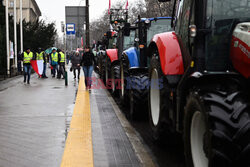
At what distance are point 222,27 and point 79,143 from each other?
9.90 feet

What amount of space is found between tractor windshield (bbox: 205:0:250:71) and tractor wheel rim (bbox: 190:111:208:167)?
0.63m

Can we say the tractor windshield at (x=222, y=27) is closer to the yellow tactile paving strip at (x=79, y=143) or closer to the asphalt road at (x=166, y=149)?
the asphalt road at (x=166, y=149)

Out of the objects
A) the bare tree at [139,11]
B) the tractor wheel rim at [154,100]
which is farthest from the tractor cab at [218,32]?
the bare tree at [139,11]

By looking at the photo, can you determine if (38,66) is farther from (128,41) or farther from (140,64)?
(140,64)

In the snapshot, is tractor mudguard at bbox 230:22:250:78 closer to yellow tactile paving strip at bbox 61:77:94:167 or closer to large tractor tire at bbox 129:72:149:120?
yellow tactile paving strip at bbox 61:77:94:167

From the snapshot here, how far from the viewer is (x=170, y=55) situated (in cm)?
515

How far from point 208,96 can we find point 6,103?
8796 mm

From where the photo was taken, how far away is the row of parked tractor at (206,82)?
3242mm

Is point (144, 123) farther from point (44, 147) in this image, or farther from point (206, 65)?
point (206, 65)

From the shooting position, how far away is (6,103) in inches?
447

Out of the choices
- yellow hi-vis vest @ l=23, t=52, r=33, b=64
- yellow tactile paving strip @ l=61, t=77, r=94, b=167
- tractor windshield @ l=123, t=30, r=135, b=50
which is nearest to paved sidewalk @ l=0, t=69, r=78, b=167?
yellow tactile paving strip @ l=61, t=77, r=94, b=167

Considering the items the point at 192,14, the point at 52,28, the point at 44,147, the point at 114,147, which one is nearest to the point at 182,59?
the point at 192,14

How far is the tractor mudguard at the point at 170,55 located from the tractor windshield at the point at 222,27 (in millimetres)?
851

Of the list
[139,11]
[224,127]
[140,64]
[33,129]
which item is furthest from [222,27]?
[139,11]
